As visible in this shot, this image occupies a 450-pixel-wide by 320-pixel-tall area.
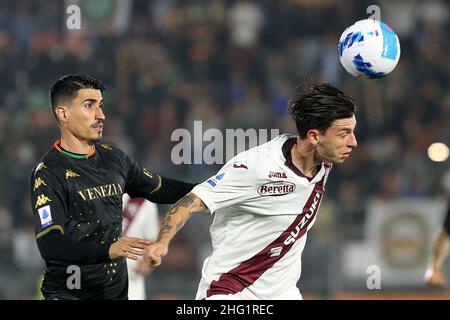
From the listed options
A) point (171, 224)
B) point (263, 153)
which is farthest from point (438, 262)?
point (171, 224)

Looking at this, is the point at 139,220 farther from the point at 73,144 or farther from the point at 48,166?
the point at 48,166

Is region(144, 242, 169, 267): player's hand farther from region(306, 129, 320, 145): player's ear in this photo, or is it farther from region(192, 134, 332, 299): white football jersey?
region(306, 129, 320, 145): player's ear

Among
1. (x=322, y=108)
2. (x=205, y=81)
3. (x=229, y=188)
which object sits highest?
(x=205, y=81)

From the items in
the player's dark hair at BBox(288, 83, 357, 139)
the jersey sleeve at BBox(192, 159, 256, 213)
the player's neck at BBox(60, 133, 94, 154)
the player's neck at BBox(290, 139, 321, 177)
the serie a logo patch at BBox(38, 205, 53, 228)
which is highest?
the player's dark hair at BBox(288, 83, 357, 139)

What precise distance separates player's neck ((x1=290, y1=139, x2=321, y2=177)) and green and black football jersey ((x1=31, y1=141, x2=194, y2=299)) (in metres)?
1.09

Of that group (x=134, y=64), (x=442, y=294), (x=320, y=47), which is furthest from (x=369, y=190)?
(x=134, y=64)

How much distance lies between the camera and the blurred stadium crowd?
39.5 ft

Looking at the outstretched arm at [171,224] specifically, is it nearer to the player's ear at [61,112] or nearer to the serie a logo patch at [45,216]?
the serie a logo patch at [45,216]

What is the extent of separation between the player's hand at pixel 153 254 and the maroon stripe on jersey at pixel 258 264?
2.53ft

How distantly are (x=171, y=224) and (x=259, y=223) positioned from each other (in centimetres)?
65

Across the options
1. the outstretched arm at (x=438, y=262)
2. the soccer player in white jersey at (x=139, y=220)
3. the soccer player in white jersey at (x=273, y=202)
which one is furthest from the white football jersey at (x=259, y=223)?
the outstretched arm at (x=438, y=262)

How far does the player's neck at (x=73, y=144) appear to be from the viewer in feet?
18.9

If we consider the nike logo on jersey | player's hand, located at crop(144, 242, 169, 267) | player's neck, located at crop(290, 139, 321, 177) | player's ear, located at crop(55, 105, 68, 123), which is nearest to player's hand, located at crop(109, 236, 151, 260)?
player's hand, located at crop(144, 242, 169, 267)

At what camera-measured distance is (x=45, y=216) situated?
17.7 ft
